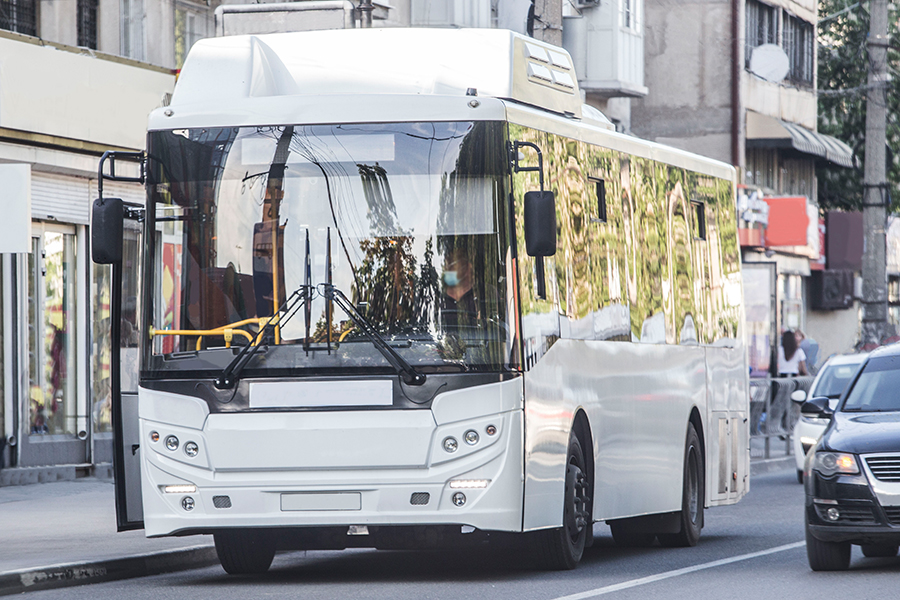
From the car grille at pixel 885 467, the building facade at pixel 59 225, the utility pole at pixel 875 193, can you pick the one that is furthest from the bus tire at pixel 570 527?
the utility pole at pixel 875 193

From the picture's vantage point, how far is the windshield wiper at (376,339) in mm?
10930

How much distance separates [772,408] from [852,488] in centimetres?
1672

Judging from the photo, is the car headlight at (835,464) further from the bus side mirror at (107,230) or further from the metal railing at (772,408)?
the metal railing at (772,408)

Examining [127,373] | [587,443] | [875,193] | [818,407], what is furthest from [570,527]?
[875,193]

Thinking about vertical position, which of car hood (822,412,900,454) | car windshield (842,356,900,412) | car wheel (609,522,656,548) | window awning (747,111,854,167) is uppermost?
window awning (747,111,854,167)

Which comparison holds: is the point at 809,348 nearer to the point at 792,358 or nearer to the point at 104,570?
the point at 792,358

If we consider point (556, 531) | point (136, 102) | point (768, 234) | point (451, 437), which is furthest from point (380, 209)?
point (768, 234)

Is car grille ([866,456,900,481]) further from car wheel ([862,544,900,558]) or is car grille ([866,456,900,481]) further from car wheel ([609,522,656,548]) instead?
car wheel ([609,522,656,548])

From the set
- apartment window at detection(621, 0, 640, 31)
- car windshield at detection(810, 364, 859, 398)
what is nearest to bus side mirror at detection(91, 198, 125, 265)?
car windshield at detection(810, 364, 859, 398)

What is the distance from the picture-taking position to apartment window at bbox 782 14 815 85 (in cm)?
4538

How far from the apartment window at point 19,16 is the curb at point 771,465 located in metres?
11.8

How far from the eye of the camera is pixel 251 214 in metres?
11.1

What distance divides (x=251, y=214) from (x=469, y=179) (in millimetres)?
1319

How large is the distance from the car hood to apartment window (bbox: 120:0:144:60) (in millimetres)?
12336
